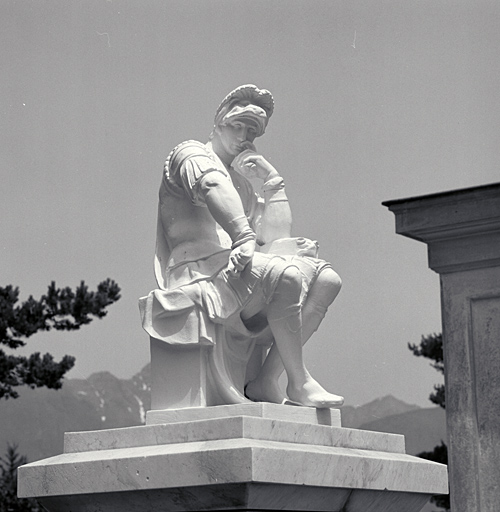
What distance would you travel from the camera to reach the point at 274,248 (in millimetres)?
4445

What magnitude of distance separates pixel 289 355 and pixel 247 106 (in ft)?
3.36

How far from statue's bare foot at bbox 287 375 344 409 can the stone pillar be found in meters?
2.95

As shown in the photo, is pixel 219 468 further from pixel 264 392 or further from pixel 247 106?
pixel 247 106

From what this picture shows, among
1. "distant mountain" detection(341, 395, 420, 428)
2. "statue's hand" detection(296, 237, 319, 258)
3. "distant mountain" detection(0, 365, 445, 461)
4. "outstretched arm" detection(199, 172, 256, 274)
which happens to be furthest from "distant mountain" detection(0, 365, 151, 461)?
"outstretched arm" detection(199, 172, 256, 274)

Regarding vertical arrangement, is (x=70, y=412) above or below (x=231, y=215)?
above

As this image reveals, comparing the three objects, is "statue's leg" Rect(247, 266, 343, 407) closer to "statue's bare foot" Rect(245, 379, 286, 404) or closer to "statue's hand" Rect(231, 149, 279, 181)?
"statue's bare foot" Rect(245, 379, 286, 404)

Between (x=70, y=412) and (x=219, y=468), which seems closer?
(x=219, y=468)

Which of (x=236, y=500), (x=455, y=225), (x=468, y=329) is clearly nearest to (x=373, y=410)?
(x=468, y=329)

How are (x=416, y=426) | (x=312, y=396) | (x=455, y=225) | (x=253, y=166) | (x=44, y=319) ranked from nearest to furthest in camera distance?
1. (x=312, y=396)
2. (x=253, y=166)
3. (x=455, y=225)
4. (x=44, y=319)
5. (x=416, y=426)

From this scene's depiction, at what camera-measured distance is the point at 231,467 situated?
143 inches

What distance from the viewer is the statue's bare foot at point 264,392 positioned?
4.39 meters

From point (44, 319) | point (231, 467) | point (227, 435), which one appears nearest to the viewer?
point (231, 467)

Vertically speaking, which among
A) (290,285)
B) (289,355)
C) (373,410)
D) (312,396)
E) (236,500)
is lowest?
(236,500)

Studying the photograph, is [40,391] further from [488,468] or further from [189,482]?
[189,482]
